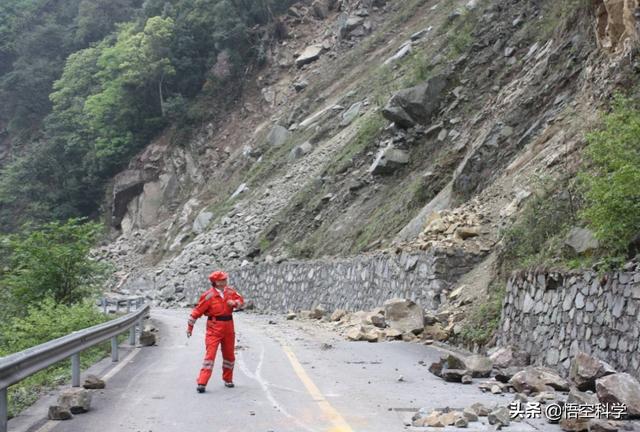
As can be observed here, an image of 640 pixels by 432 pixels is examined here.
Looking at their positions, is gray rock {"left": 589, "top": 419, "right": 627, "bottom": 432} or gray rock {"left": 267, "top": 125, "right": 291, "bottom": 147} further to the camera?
gray rock {"left": 267, "top": 125, "right": 291, "bottom": 147}

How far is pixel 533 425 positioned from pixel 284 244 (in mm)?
23548

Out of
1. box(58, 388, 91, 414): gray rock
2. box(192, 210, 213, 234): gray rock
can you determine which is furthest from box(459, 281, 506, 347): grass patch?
box(192, 210, 213, 234): gray rock

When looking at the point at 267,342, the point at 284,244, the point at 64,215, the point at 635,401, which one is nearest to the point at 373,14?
the point at 284,244

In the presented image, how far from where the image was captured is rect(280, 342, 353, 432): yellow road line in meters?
6.07

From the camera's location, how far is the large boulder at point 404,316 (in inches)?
560

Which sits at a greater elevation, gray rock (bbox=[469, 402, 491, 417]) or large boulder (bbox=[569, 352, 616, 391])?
large boulder (bbox=[569, 352, 616, 391])

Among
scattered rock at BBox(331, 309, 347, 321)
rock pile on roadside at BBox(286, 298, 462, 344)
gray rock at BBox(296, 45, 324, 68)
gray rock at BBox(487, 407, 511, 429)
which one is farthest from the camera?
gray rock at BBox(296, 45, 324, 68)

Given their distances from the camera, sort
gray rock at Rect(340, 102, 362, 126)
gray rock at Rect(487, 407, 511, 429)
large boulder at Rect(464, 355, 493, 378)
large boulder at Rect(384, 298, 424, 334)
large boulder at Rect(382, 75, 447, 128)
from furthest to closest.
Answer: gray rock at Rect(340, 102, 362, 126) < large boulder at Rect(382, 75, 447, 128) < large boulder at Rect(384, 298, 424, 334) < large boulder at Rect(464, 355, 493, 378) < gray rock at Rect(487, 407, 511, 429)

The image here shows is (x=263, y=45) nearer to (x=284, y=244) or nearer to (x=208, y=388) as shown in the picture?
(x=284, y=244)

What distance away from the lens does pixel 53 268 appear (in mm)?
18156

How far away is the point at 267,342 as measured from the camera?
570 inches

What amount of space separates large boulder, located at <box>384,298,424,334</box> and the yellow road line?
3790 millimetres

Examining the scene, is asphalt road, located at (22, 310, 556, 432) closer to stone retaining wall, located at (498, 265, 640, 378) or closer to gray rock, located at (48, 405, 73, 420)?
gray rock, located at (48, 405, 73, 420)

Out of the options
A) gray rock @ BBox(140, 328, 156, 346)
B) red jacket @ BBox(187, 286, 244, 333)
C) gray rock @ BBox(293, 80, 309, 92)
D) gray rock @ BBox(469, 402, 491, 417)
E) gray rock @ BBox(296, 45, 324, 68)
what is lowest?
gray rock @ BBox(140, 328, 156, 346)
